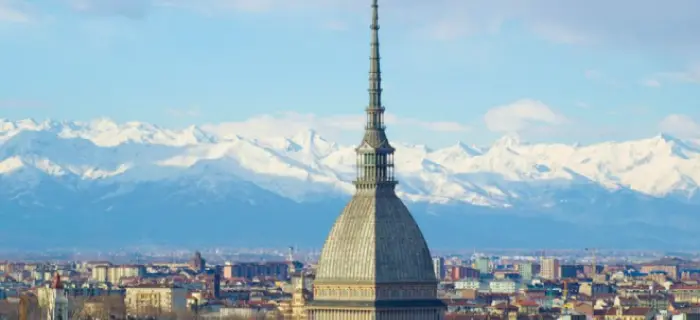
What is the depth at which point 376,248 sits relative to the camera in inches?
3191

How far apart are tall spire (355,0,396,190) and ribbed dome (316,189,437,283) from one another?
0.36 meters

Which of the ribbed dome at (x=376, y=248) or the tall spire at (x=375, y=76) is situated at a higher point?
the tall spire at (x=375, y=76)

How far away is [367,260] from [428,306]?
2278mm

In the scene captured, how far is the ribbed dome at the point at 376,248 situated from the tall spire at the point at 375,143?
1.19 feet

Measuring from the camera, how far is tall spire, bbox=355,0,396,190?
269ft

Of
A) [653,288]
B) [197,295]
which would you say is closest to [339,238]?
[197,295]

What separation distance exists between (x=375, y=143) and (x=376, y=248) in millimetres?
3180

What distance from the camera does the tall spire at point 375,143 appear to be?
82062 mm

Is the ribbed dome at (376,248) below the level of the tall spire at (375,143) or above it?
below

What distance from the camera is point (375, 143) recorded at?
8212 cm

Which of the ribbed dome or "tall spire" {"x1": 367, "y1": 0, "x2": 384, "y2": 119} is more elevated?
"tall spire" {"x1": 367, "y1": 0, "x2": 384, "y2": 119}

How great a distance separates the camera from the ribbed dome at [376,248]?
266 feet

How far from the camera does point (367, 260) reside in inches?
3194

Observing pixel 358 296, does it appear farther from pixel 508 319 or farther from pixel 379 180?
pixel 508 319
